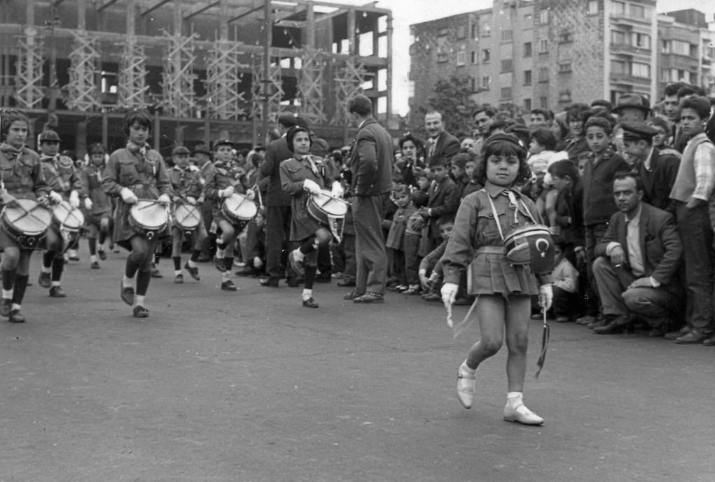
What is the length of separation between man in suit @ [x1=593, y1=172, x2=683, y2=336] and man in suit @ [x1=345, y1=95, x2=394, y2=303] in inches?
122

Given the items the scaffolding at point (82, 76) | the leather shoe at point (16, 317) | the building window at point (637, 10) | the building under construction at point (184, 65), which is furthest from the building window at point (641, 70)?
the leather shoe at point (16, 317)

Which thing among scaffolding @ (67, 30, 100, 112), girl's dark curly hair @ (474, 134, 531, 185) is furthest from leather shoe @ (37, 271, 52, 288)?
scaffolding @ (67, 30, 100, 112)

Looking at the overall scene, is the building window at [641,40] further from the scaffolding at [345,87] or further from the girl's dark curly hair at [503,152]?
the girl's dark curly hair at [503,152]

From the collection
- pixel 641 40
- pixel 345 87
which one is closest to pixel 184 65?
pixel 345 87

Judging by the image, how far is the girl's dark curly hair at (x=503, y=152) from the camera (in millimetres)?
6574

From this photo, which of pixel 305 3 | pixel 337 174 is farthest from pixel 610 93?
pixel 337 174

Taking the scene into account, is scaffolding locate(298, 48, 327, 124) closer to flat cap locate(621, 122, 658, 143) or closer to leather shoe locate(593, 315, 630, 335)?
flat cap locate(621, 122, 658, 143)

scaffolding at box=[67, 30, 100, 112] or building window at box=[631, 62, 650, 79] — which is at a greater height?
building window at box=[631, 62, 650, 79]

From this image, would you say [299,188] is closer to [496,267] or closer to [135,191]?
[135,191]

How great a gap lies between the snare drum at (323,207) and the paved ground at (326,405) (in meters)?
1.94

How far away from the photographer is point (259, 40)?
207 ft

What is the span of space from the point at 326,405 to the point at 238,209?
29.0 feet

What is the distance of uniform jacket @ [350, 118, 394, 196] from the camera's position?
12703 millimetres

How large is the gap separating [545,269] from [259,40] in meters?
58.3
